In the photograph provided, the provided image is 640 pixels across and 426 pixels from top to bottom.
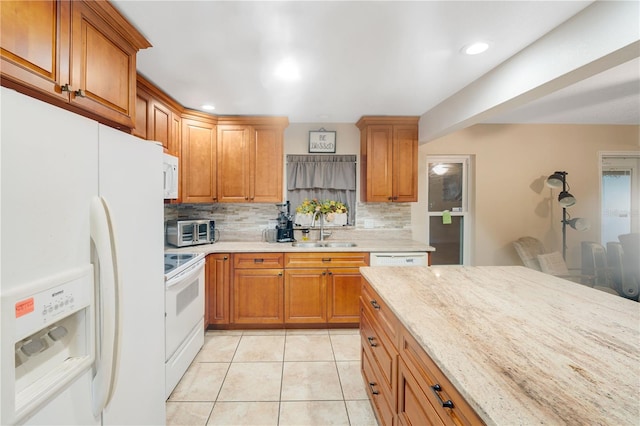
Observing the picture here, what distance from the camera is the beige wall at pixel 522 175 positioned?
12.2 feet

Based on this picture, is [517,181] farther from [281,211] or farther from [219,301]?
[219,301]

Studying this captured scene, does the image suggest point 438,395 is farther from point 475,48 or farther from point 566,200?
point 566,200

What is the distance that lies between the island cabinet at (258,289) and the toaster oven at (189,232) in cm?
50

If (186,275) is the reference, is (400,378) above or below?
below

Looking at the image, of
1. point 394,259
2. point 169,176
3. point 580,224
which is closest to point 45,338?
point 169,176

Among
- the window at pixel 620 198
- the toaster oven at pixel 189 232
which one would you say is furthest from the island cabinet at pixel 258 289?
the window at pixel 620 198

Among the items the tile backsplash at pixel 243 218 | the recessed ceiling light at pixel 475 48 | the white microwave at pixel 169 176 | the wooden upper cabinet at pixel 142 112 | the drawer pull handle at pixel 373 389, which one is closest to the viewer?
the drawer pull handle at pixel 373 389

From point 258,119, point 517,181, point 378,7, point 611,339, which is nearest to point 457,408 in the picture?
point 611,339

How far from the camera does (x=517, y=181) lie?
376 cm

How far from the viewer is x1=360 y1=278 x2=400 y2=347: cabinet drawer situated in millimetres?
1330

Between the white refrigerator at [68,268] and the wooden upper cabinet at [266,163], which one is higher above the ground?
the wooden upper cabinet at [266,163]

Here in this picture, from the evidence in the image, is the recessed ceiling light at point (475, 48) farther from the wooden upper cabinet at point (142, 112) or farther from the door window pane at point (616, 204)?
the door window pane at point (616, 204)

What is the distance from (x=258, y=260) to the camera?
299 centimetres

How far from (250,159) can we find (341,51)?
1.76m
